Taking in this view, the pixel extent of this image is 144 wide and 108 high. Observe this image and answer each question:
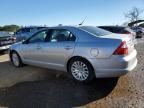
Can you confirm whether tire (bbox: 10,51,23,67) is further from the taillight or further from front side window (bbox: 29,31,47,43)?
the taillight

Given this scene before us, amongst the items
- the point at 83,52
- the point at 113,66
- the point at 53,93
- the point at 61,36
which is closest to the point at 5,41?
the point at 61,36

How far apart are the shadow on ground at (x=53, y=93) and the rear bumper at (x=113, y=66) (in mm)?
397

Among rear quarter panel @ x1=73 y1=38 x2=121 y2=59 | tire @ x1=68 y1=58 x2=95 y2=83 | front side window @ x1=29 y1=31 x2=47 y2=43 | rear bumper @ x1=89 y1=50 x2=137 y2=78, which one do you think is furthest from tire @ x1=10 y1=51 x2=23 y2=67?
rear bumper @ x1=89 y1=50 x2=137 y2=78

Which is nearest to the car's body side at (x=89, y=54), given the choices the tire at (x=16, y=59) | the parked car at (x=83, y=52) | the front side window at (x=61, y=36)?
the parked car at (x=83, y=52)

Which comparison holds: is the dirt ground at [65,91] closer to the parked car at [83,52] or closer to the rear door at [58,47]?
the parked car at [83,52]

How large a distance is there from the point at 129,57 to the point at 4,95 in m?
3.18

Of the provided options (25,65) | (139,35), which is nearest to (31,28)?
(25,65)

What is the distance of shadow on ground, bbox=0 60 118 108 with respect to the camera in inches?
186

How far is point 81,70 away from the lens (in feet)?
19.2

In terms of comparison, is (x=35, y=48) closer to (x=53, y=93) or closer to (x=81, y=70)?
(x=81, y=70)

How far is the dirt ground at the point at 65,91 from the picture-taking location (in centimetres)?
466

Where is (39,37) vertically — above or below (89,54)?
above

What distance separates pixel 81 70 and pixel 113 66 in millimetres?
937

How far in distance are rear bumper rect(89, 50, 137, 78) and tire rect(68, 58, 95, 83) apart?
20cm
